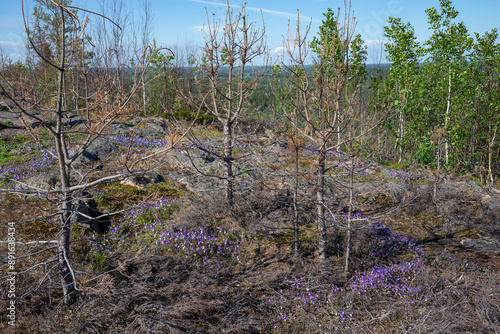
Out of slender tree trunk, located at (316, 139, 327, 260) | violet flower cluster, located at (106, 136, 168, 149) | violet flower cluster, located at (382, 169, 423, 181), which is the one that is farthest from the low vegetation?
violet flower cluster, located at (106, 136, 168, 149)

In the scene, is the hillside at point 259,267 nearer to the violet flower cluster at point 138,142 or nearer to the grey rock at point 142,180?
the grey rock at point 142,180

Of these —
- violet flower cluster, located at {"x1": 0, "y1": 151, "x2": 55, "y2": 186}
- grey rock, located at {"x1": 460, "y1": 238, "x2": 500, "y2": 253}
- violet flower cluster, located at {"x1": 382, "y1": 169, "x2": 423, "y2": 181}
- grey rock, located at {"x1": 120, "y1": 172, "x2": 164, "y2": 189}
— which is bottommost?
grey rock, located at {"x1": 460, "y1": 238, "x2": 500, "y2": 253}

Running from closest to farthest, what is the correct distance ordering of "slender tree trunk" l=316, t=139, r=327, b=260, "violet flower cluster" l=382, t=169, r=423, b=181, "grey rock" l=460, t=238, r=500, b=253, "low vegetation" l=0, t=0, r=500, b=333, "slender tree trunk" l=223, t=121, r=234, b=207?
"low vegetation" l=0, t=0, r=500, b=333
"slender tree trunk" l=316, t=139, r=327, b=260
"grey rock" l=460, t=238, r=500, b=253
"slender tree trunk" l=223, t=121, r=234, b=207
"violet flower cluster" l=382, t=169, r=423, b=181

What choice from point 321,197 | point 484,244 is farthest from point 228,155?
point 484,244

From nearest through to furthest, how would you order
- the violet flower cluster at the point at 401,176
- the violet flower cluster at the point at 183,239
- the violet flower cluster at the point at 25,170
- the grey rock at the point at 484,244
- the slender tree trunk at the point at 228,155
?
the violet flower cluster at the point at 183,239 < the grey rock at the point at 484,244 < the slender tree trunk at the point at 228,155 < the violet flower cluster at the point at 25,170 < the violet flower cluster at the point at 401,176

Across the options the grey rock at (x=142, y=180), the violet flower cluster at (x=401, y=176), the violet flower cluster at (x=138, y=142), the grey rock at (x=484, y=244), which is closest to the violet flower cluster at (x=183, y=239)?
the grey rock at (x=142, y=180)

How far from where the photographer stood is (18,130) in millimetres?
12633

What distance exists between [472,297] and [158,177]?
6.66 metres

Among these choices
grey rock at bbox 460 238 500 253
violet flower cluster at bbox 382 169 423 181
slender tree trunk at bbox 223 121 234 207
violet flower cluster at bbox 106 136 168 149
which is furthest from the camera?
violet flower cluster at bbox 106 136 168 149

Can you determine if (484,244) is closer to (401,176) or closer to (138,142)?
(401,176)

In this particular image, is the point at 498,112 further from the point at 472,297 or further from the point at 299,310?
the point at 299,310

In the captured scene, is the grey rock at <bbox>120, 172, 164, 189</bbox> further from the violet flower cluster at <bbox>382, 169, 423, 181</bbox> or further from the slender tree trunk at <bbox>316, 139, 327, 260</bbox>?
the violet flower cluster at <bbox>382, 169, 423, 181</bbox>

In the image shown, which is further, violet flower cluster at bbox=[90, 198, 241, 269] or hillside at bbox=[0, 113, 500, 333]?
violet flower cluster at bbox=[90, 198, 241, 269]

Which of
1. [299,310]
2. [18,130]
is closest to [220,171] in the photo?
[299,310]
